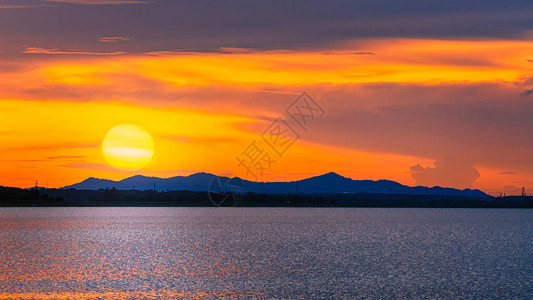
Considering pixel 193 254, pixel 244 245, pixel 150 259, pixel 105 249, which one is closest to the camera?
pixel 150 259

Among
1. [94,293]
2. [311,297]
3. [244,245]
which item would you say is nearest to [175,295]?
[94,293]

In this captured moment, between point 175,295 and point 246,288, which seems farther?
point 246,288

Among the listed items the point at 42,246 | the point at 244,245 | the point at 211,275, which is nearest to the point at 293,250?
the point at 244,245

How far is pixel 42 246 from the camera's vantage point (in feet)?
359

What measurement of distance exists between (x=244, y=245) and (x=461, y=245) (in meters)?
38.1

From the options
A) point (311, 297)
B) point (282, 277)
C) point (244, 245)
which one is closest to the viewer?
point (311, 297)

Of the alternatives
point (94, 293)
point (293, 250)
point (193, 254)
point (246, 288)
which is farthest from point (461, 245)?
point (94, 293)

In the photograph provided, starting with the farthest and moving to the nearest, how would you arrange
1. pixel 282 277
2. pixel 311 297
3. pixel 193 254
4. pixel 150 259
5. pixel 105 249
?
1. pixel 105 249
2. pixel 193 254
3. pixel 150 259
4. pixel 282 277
5. pixel 311 297

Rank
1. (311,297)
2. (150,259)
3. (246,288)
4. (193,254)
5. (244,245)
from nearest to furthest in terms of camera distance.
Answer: (311,297)
(246,288)
(150,259)
(193,254)
(244,245)

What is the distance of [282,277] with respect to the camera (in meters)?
66.3

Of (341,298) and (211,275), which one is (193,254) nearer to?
(211,275)

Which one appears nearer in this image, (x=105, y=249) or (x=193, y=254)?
(x=193, y=254)

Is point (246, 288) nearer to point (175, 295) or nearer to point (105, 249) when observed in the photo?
point (175, 295)

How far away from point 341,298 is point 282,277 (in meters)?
14.0
